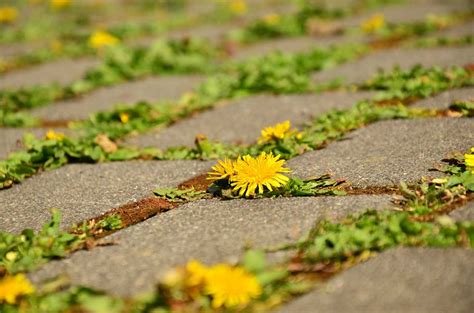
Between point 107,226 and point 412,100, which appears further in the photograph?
point 412,100

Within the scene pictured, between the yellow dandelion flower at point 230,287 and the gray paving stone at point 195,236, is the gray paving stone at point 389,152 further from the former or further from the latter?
the yellow dandelion flower at point 230,287

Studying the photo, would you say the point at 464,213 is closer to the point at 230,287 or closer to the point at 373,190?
the point at 373,190

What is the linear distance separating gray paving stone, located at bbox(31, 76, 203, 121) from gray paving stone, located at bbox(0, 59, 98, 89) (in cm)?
52

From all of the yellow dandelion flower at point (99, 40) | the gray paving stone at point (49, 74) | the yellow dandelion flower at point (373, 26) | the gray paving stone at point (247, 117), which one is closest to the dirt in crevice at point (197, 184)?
the gray paving stone at point (247, 117)

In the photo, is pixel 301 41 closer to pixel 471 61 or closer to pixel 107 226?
pixel 471 61

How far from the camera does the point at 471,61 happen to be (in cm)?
344

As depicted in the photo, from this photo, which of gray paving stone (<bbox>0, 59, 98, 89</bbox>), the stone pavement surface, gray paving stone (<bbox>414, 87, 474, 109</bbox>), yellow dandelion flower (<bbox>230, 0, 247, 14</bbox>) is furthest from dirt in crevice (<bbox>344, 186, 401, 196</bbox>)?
yellow dandelion flower (<bbox>230, 0, 247, 14</bbox>)

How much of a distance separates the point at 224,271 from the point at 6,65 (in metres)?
3.99

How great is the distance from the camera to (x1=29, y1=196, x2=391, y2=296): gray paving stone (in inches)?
63.6

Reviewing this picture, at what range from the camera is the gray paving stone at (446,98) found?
2.83 meters

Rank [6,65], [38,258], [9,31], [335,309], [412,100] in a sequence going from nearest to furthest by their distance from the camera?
1. [335,309]
2. [38,258]
3. [412,100]
4. [6,65]
5. [9,31]

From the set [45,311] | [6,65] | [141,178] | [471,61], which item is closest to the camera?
[45,311]

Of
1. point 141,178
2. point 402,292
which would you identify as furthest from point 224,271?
point 141,178

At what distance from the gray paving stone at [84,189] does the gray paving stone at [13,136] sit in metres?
0.47
